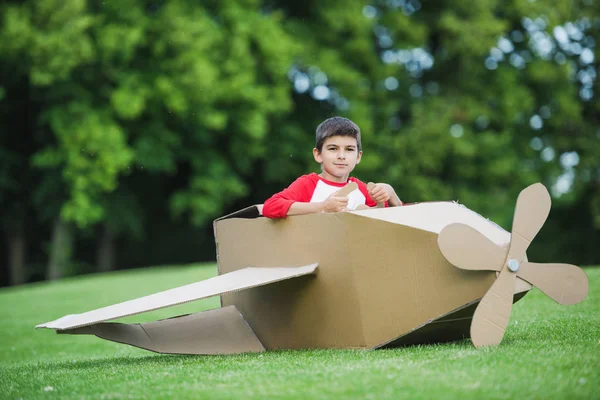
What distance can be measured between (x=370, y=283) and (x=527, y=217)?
923 mm

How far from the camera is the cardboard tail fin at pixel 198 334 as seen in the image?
4766 mm

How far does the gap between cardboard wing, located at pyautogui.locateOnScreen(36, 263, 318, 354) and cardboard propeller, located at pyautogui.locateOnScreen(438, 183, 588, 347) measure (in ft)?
3.00

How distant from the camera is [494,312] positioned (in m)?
4.13

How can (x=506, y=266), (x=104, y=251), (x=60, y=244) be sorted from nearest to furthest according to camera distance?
(x=506, y=266) < (x=60, y=244) < (x=104, y=251)

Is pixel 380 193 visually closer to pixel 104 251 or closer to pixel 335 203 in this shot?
pixel 335 203

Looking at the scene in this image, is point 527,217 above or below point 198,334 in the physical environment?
above

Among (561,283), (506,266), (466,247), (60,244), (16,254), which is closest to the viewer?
(466,247)

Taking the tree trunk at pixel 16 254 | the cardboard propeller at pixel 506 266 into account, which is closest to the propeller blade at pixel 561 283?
the cardboard propeller at pixel 506 266

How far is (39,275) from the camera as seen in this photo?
849 inches

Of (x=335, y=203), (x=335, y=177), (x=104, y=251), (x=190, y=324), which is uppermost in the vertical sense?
(x=335, y=177)

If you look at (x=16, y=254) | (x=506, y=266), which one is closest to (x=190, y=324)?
(x=506, y=266)

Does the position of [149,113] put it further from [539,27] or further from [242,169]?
[539,27]

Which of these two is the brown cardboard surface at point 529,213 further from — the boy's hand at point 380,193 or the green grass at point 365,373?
the boy's hand at point 380,193

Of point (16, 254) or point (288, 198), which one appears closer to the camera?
point (288, 198)
